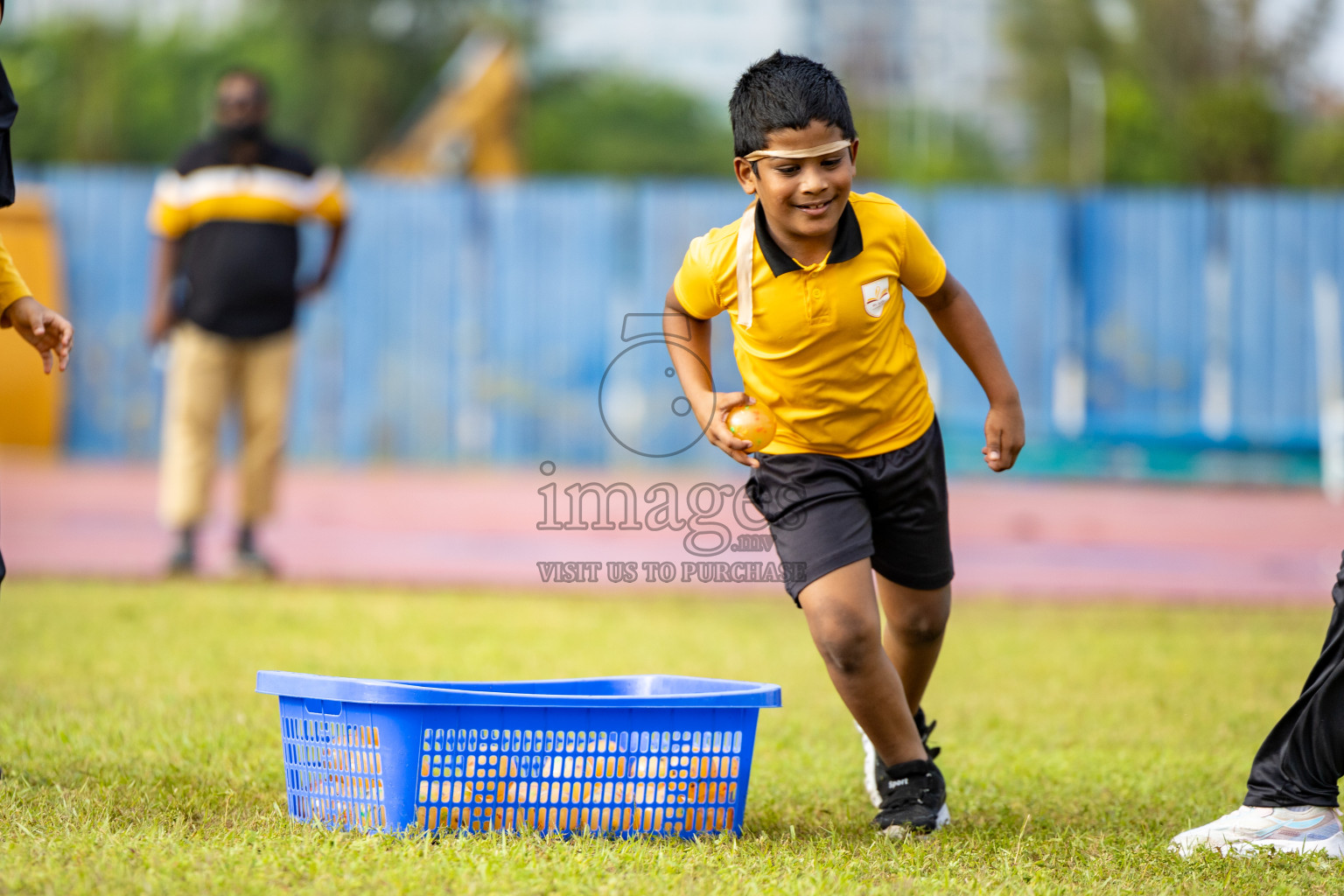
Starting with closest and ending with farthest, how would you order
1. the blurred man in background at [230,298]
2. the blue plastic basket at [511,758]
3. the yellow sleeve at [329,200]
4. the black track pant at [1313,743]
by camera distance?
1. the blue plastic basket at [511,758]
2. the black track pant at [1313,743]
3. the blurred man in background at [230,298]
4. the yellow sleeve at [329,200]

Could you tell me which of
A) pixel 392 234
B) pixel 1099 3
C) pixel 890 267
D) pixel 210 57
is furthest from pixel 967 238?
pixel 210 57

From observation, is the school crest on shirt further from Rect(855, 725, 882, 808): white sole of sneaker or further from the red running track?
the red running track

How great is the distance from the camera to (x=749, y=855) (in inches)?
129

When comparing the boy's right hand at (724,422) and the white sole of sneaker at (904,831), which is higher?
the boy's right hand at (724,422)

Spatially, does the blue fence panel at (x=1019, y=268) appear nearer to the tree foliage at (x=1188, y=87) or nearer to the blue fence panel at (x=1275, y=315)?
the blue fence panel at (x=1275, y=315)

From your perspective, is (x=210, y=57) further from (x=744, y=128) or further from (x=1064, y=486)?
(x=744, y=128)

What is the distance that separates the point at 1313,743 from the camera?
11.3 feet

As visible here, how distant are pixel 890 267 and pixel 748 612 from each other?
4113 millimetres

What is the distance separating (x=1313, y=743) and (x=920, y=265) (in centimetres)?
145

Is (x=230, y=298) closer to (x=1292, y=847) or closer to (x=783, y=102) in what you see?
(x=783, y=102)

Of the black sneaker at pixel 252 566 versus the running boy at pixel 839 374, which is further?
the black sneaker at pixel 252 566

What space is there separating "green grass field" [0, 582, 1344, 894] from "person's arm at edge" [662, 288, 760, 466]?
925 mm

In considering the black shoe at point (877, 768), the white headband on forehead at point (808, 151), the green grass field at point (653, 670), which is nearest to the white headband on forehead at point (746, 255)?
the white headband on forehead at point (808, 151)

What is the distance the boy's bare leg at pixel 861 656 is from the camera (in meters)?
3.51
